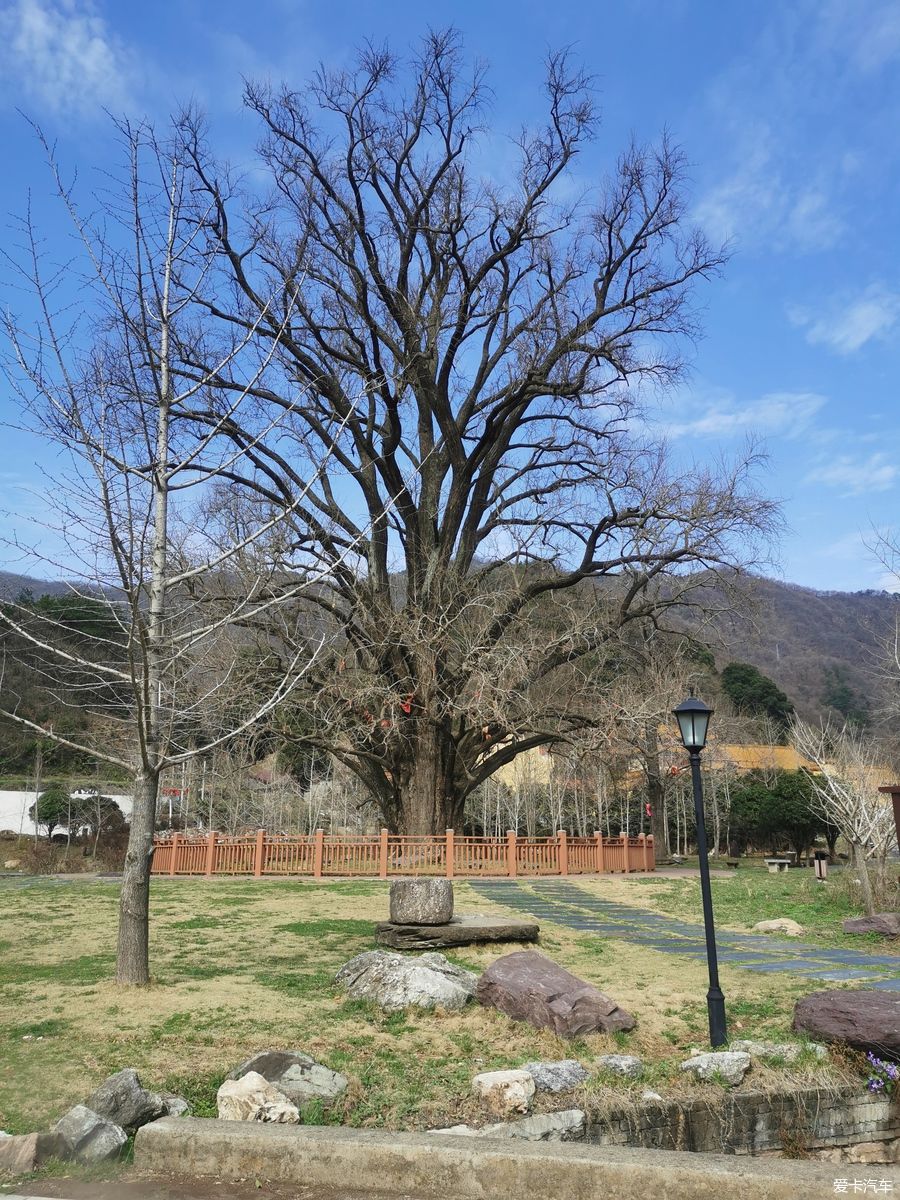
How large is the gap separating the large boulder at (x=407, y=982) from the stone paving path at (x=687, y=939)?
11.6 feet

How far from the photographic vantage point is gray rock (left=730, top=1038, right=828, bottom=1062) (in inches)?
241

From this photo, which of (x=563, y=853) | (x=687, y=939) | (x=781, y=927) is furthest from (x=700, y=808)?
(x=563, y=853)

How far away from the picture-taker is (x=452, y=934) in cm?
996

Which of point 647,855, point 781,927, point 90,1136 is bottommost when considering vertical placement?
point 90,1136

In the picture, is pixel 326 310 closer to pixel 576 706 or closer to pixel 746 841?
pixel 576 706

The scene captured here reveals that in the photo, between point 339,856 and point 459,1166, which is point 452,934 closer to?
point 459,1166

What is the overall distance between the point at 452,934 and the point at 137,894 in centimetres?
370

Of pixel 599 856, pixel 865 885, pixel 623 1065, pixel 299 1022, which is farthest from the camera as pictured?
pixel 599 856

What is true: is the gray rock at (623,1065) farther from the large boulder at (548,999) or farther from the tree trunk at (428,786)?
the tree trunk at (428,786)

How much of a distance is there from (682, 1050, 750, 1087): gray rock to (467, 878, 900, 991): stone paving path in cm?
313

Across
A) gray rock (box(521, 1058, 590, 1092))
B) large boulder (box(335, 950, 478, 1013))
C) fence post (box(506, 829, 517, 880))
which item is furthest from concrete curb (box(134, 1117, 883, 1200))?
fence post (box(506, 829, 517, 880))

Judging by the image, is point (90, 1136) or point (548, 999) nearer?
point (90, 1136)

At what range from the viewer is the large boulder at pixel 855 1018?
19.9ft

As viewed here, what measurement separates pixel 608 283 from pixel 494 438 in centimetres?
474
